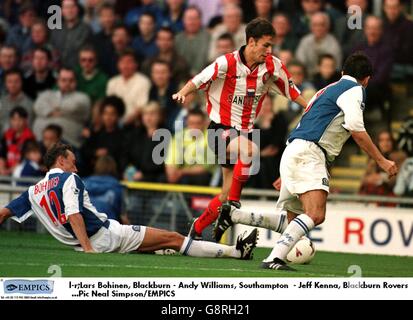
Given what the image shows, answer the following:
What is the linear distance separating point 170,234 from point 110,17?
8.86m

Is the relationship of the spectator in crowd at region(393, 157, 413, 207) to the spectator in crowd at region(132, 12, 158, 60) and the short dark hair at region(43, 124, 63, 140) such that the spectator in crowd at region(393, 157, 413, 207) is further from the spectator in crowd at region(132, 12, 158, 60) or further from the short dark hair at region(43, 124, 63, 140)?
the short dark hair at region(43, 124, 63, 140)

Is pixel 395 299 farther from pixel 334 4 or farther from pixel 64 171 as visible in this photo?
pixel 334 4

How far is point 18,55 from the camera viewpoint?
22.0 metres

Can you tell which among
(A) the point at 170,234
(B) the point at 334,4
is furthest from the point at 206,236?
(B) the point at 334,4

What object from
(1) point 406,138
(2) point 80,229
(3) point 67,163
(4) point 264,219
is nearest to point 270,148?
(1) point 406,138

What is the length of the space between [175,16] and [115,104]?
226 cm

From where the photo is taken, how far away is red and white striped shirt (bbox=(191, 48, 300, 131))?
45.1 ft

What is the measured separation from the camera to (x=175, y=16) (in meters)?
21.4

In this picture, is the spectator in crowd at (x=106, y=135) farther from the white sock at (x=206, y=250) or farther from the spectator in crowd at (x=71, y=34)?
the white sock at (x=206, y=250)

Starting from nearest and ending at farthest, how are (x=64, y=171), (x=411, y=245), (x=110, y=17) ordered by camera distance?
(x=64, y=171), (x=411, y=245), (x=110, y=17)

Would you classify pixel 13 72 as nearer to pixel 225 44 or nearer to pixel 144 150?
pixel 144 150

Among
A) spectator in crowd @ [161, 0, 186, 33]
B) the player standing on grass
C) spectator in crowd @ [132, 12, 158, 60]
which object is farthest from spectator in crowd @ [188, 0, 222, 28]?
the player standing on grass
